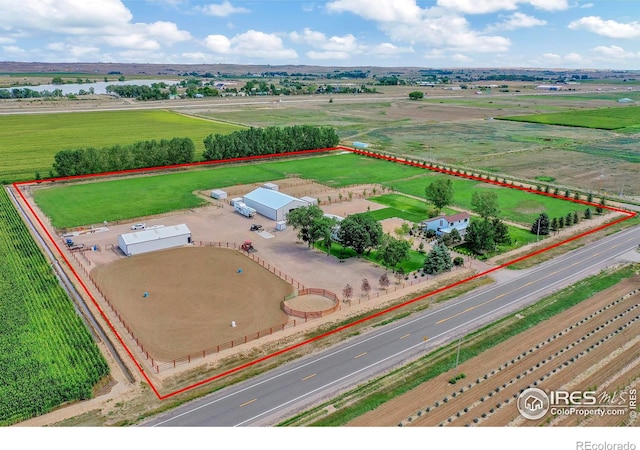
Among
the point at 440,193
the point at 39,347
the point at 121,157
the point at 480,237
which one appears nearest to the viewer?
the point at 39,347

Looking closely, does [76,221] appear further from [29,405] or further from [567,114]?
[567,114]

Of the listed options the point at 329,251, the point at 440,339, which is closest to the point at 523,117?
the point at 329,251

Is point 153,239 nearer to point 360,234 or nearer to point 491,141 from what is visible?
point 360,234

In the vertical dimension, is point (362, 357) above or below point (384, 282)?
below

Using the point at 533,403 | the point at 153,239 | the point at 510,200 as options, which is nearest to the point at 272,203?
the point at 153,239

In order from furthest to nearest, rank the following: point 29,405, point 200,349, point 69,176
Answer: point 69,176 < point 200,349 < point 29,405

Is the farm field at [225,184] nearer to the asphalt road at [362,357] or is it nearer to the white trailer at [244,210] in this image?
the white trailer at [244,210]

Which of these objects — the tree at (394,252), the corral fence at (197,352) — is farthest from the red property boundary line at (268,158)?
the tree at (394,252)
